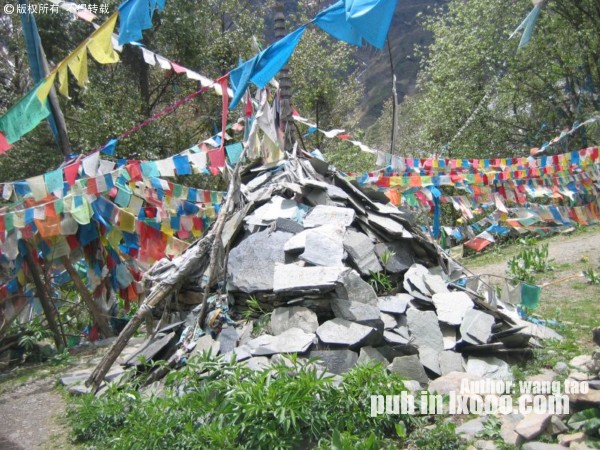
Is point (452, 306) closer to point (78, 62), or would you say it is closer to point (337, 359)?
point (337, 359)

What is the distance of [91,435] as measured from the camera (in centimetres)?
476

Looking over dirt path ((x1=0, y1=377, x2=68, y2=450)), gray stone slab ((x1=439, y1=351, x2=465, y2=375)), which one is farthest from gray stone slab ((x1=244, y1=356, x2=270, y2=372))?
dirt path ((x1=0, y1=377, x2=68, y2=450))

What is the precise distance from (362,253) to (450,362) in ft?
5.79

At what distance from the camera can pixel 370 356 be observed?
5141mm

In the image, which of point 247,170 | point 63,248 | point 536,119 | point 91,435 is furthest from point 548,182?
point 91,435

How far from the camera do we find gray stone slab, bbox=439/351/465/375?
16.8 feet

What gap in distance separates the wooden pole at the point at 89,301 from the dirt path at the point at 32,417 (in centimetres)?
196

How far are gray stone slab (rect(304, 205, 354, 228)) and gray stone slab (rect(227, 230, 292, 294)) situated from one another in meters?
0.42

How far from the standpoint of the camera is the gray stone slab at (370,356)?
5.07 meters

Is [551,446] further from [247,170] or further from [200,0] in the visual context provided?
[200,0]

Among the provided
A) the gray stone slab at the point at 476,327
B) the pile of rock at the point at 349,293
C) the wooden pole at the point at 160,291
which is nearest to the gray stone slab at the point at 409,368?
the pile of rock at the point at 349,293

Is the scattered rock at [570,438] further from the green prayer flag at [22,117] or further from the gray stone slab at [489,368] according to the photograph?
the green prayer flag at [22,117]

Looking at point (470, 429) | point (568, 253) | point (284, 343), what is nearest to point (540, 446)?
point (470, 429)

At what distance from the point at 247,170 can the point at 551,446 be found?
6.03 m
